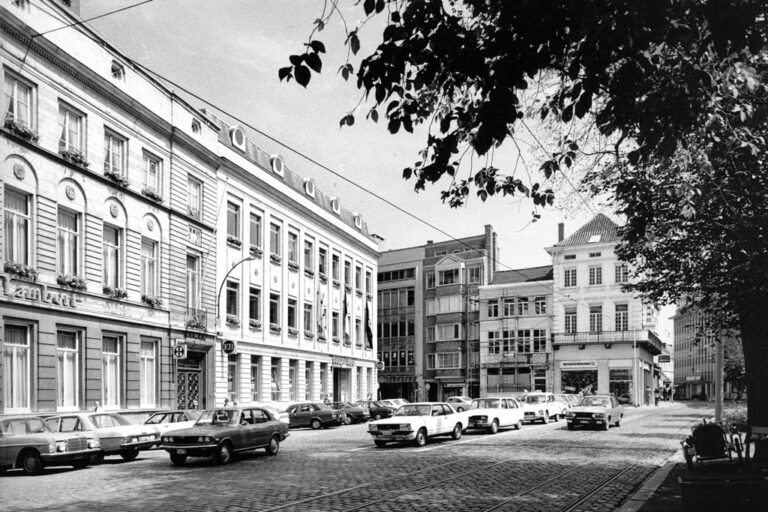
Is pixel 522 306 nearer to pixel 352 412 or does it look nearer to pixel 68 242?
pixel 352 412

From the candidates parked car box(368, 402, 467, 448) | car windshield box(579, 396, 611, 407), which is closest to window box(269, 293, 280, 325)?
car windshield box(579, 396, 611, 407)

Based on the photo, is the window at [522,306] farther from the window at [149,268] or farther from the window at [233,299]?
the window at [149,268]

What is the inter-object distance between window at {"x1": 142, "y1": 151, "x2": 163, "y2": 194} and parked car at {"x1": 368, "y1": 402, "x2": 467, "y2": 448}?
48.7ft

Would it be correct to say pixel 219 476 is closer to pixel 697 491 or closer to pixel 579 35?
pixel 697 491

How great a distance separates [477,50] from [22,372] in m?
22.5

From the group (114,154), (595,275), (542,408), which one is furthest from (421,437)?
(595,275)

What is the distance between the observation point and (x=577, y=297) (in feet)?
235

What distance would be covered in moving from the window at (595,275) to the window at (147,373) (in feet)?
152

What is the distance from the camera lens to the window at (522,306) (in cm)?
7412

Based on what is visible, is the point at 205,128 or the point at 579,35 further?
the point at 205,128

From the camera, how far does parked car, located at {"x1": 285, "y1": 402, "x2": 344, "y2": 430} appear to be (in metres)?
39.1

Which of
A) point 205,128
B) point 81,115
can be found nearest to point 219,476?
point 81,115

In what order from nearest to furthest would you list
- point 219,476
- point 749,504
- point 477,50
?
1. point 477,50
2. point 749,504
3. point 219,476

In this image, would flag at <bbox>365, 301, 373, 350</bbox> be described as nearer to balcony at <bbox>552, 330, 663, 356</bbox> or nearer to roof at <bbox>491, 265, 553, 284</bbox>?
balcony at <bbox>552, 330, 663, 356</bbox>
